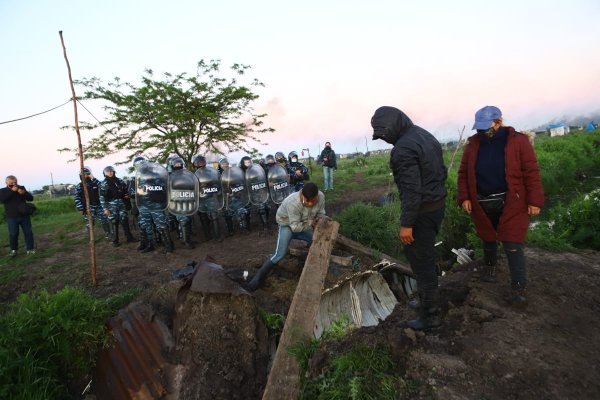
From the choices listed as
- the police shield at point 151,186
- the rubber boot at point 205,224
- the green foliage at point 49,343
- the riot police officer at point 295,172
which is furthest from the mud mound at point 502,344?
the riot police officer at point 295,172

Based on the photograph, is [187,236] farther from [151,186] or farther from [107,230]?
[107,230]

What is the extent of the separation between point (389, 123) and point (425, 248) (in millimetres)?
1066

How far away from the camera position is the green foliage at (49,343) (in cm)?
316

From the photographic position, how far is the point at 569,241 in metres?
5.71

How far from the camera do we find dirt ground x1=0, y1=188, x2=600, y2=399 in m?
2.30

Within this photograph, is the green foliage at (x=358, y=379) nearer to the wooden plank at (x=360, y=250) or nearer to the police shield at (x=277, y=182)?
the wooden plank at (x=360, y=250)

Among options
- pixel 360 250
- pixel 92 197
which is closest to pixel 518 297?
pixel 360 250

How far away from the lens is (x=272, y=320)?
409cm

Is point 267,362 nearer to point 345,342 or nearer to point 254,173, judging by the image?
point 345,342

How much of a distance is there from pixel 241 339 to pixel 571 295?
333 centimetres

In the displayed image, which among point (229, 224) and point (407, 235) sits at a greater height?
point (407, 235)

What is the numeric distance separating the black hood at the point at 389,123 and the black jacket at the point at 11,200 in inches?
338

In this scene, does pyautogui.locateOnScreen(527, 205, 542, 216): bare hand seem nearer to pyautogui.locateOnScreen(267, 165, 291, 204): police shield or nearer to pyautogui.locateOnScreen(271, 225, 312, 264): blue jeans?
pyautogui.locateOnScreen(271, 225, 312, 264): blue jeans

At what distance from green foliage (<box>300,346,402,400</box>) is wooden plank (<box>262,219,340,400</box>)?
231mm
